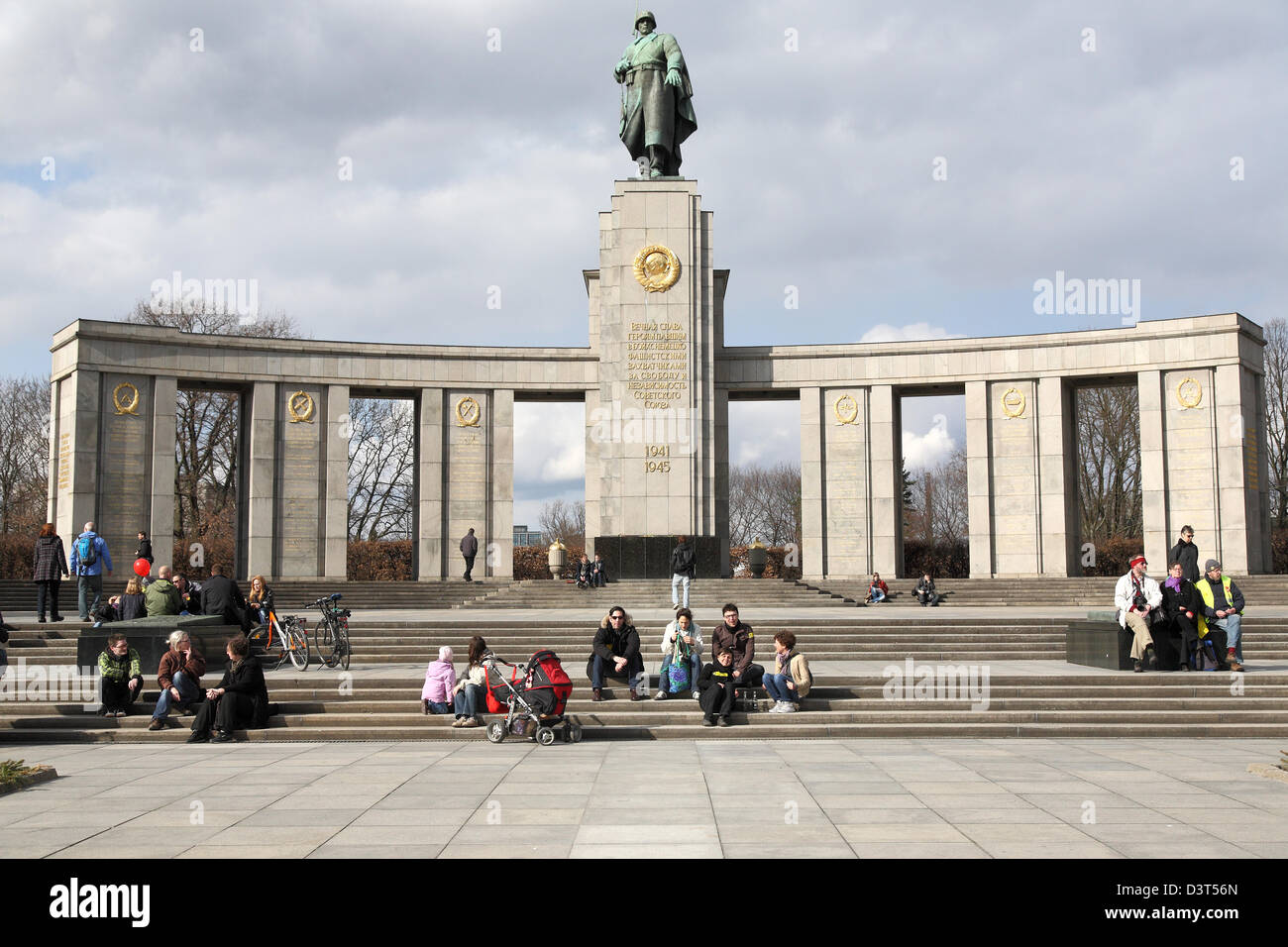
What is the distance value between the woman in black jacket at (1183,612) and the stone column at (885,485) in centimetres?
2043

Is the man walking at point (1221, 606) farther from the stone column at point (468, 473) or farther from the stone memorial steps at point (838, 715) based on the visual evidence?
the stone column at point (468, 473)

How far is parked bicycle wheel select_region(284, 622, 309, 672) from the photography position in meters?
17.7

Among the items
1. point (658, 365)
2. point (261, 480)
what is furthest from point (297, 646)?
point (261, 480)

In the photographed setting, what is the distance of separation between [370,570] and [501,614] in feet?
71.9

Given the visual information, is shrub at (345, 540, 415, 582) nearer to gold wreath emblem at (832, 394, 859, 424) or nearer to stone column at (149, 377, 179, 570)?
stone column at (149, 377, 179, 570)

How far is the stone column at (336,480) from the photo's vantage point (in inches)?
1422

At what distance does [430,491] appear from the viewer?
121 feet


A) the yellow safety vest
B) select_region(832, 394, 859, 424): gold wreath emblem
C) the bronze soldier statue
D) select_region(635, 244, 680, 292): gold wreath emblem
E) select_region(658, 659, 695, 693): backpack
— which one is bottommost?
select_region(658, 659, 695, 693): backpack

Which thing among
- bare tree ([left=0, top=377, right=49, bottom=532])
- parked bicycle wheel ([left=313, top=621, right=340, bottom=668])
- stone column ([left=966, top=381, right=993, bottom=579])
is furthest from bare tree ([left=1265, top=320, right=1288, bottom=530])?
bare tree ([left=0, top=377, right=49, bottom=532])

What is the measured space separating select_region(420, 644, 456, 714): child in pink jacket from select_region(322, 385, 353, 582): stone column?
2292 cm

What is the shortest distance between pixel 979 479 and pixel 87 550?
1047 inches

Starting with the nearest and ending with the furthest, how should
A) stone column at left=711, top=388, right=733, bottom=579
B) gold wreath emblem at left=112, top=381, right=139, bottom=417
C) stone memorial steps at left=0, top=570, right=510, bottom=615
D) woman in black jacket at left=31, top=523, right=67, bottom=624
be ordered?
woman in black jacket at left=31, top=523, right=67, bottom=624 < stone memorial steps at left=0, top=570, right=510, bottom=615 < gold wreath emblem at left=112, top=381, right=139, bottom=417 < stone column at left=711, top=388, right=733, bottom=579
